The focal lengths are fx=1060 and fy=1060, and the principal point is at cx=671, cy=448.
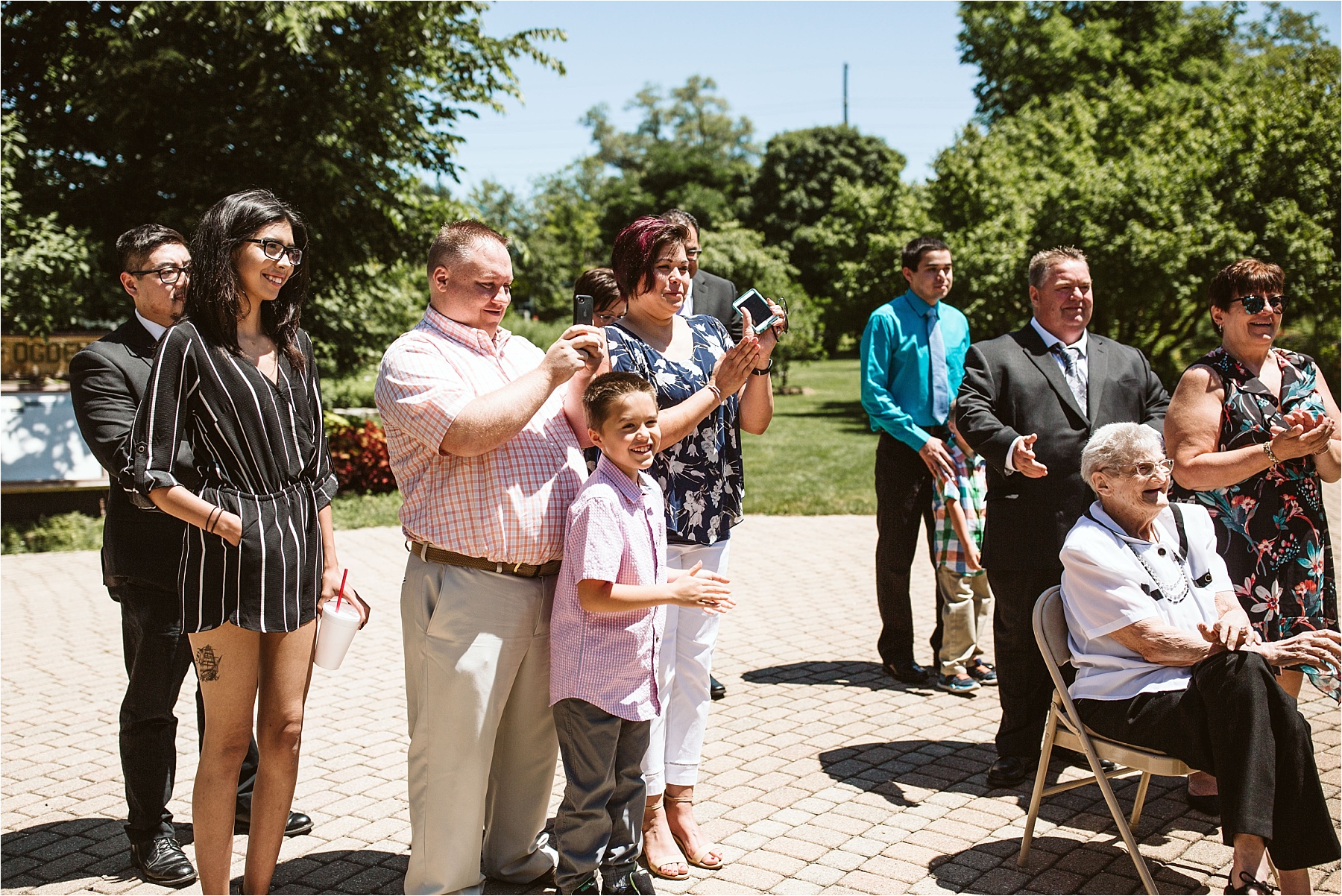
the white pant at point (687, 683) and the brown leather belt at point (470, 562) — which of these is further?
the white pant at point (687, 683)

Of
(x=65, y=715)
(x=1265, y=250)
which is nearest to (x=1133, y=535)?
(x=65, y=715)

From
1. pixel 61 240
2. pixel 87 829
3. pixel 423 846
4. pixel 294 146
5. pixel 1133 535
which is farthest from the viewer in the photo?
pixel 294 146

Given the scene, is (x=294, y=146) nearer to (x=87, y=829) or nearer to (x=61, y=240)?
(x=61, y=240)

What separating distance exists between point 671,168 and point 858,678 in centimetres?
6360

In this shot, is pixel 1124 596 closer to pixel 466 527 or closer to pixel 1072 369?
pixel 1072 369

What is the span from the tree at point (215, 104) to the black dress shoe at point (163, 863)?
1018cm

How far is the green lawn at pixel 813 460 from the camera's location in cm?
1355

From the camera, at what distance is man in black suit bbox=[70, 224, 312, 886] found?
3.85 metres

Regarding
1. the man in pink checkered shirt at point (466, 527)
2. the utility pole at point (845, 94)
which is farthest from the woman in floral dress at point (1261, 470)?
the utility pole at point (845, 94)

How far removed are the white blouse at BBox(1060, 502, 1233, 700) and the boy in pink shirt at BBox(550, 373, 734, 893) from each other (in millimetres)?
1384

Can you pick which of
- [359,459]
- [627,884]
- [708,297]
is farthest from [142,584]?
[359,459]

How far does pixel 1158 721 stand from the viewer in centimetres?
354

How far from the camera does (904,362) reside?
20.2 feet

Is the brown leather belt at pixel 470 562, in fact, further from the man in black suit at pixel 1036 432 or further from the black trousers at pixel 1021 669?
the black trousers at pixel 1021 669
